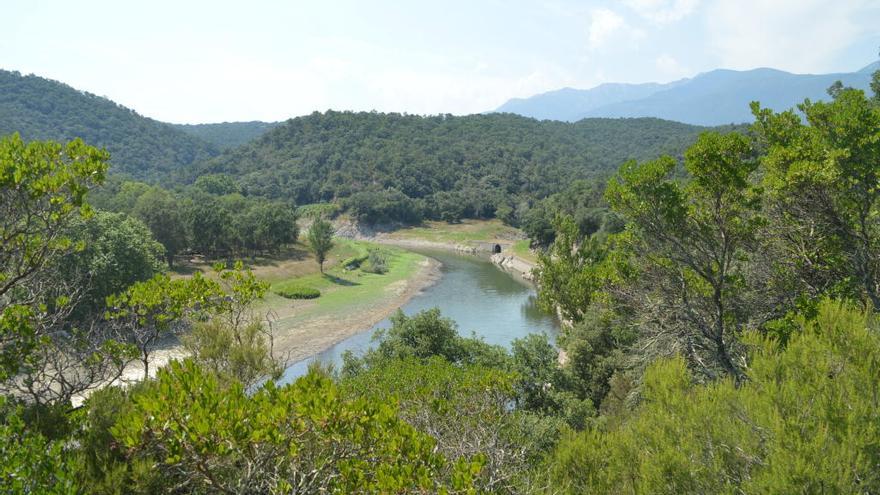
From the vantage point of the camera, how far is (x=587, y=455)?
1091 centimetres

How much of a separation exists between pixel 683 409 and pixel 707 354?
805cm

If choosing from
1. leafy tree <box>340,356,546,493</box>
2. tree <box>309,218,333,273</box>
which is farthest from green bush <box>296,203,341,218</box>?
leafy tree <box>340,356,546,493</box>

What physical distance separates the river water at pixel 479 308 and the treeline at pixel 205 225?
25.0 metres

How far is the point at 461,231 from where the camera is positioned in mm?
117750

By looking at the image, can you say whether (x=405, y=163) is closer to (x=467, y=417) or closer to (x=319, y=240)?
(x=319, y=240)

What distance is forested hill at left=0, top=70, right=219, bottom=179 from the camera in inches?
6211

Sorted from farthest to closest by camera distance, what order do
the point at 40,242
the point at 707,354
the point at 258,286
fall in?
the point at 707,354 → the point at 258,286 → the point at 40,242

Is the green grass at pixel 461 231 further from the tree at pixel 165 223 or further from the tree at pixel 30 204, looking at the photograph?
the tree at pixel 30 204

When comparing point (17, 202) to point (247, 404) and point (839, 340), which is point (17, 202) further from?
point (839, 340)

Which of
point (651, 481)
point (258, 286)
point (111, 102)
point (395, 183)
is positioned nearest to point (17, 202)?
point (258, 286)

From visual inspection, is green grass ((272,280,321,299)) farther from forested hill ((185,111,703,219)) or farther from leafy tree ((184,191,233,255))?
forested hill ((185,111,703,219))

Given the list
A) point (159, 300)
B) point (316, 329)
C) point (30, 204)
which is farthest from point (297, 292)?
point (30, 204)

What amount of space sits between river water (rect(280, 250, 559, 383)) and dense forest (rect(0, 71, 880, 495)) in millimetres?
20160

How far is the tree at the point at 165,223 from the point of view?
6444 cm
